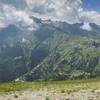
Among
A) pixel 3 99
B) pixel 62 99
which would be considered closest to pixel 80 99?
pixel 62 99

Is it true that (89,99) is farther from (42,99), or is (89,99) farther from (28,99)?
(28,99)

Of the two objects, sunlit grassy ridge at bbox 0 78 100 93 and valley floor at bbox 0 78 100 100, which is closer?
valley floor at bbox 0 78 100 100

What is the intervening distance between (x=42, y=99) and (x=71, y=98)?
3.13 metres

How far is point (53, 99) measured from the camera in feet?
58.3

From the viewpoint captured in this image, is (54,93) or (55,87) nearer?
(54,93)

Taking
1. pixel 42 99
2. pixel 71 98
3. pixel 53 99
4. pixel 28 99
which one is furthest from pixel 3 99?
pixel 71 98

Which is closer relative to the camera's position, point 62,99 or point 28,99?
point 62,99

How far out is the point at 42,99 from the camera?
18.3 meters

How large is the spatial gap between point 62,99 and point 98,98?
12.7ft

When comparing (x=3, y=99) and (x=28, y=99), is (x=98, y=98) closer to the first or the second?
(x=28, y=99)

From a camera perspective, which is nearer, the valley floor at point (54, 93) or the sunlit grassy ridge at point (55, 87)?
the valley floor at point (54, 93)

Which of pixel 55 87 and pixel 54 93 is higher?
pixel 54 93

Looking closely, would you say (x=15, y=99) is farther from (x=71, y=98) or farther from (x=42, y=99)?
(x=71, y=98)

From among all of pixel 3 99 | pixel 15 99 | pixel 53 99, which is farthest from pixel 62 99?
pixel 3 99
